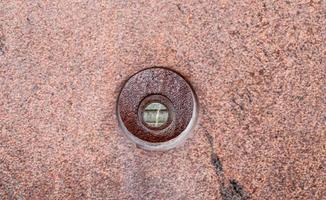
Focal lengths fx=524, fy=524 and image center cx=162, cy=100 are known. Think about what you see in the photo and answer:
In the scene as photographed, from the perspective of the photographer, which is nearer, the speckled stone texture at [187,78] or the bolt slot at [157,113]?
the speckled stone texture at [187,78]

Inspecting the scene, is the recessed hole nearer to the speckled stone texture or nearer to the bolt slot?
the bolt slot

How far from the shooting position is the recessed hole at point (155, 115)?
5.63ft

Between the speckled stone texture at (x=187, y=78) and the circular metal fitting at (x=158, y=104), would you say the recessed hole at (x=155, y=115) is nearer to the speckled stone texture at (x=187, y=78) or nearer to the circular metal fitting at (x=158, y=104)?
the circular metal fitting at (x=158, y=104)

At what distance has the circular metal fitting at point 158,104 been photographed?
64.3 inches

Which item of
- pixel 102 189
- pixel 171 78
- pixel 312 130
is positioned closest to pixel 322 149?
pixel 312 130

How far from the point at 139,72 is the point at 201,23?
0.80 feet

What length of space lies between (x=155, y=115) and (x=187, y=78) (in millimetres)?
235

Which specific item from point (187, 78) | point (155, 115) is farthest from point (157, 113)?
point (187, 78)

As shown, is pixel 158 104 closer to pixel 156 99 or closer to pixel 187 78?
pixel 156 99

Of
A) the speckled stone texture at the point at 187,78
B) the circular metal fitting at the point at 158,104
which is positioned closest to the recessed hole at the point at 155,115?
the circular metal fitting at the point at 158,104

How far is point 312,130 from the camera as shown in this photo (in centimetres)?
159

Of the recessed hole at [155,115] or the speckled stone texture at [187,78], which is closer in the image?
the speckled stone texture at [187,78]

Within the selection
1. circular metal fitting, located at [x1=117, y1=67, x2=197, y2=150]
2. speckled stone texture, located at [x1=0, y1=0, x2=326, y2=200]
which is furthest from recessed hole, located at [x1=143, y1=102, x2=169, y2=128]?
speckled stone texture, located at [x1=0, y1=0, x2=326, y2=200]

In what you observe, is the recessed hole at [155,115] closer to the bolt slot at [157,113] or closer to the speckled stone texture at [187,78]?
the bolt slot at [157,113]
